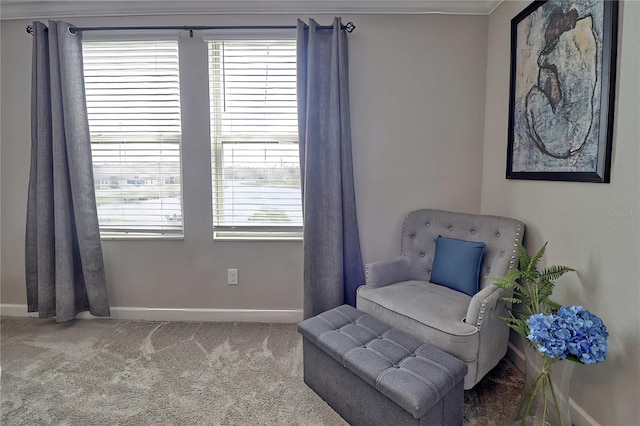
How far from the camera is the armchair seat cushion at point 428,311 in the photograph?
1507mm

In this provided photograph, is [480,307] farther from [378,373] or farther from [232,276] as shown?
[232,276]

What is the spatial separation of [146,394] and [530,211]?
240 centimetres

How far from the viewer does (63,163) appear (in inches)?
90.7

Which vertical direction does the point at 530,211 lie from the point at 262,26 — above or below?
below

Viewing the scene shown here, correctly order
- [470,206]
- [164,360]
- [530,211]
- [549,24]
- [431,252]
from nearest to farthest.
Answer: [549,24]
[530,211]
[164,360]
[431,252]
[470,206]

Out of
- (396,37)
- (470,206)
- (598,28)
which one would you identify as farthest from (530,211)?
(396,37)

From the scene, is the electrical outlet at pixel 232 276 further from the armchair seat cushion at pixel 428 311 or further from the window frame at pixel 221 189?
the armchair seat cushion at pixel 428 311

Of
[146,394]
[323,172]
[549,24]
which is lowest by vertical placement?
[146,394]

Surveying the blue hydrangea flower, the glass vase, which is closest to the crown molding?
the blue hydrangea flower

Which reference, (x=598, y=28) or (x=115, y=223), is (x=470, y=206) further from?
(x=115, y=223)

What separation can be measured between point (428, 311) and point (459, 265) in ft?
1.44

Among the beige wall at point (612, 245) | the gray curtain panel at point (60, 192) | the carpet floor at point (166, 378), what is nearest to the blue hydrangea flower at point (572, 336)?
the beige wall at point (612, 245)

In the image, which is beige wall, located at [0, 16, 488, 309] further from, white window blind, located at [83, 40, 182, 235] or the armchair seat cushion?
the armchair seat cushion

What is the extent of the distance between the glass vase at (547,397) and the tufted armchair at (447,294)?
9.0 inches
